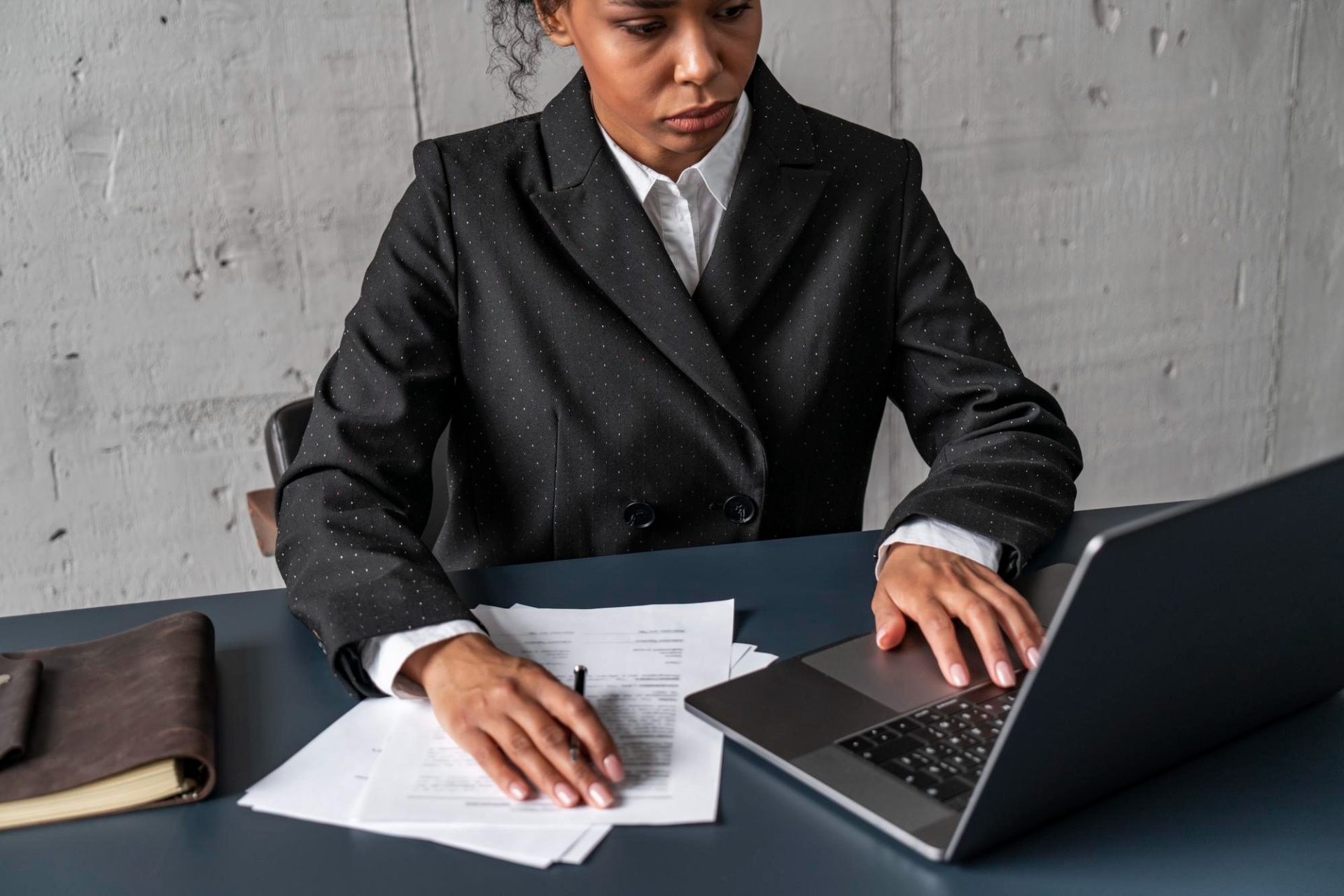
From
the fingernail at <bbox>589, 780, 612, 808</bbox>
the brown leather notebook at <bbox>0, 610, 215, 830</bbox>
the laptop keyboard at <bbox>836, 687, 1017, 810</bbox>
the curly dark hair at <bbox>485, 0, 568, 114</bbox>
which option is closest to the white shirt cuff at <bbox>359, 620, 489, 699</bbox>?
the brown leather notebook at <bbox>0, 610, 215, 830</bbox>

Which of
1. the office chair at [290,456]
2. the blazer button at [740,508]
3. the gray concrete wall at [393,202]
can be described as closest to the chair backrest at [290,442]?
the office chair at [290,456]

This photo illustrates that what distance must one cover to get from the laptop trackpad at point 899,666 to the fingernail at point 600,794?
0.21 metres

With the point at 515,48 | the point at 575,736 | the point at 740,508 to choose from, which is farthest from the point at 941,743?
the point at 515,48

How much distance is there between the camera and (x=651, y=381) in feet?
4.62

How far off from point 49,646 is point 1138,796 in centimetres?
90

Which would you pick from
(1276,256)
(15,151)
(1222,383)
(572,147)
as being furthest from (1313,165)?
(15,151)

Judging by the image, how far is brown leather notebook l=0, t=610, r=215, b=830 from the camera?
837 millimetres

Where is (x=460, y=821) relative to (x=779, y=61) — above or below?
below

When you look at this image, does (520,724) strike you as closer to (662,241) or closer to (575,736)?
(575,736)

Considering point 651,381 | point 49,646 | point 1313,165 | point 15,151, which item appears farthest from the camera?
point 1313,165

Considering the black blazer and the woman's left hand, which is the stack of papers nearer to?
the woman's left hand

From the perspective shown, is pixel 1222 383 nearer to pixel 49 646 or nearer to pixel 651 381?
pixel 651 381

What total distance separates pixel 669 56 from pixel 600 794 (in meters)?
0.74

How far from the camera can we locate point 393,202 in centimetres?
228
